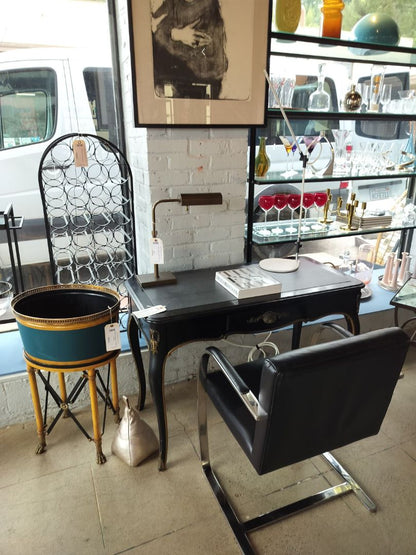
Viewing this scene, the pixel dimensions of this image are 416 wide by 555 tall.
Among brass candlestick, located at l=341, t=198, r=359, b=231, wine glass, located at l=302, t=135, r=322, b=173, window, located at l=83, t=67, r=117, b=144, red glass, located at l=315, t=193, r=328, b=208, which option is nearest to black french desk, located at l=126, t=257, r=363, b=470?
red glass, located at l=315, t=193, r=328, b=208

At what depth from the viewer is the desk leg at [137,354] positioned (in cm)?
195

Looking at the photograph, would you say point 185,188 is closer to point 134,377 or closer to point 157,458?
point 134,377

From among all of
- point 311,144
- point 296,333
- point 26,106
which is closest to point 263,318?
point 296,333

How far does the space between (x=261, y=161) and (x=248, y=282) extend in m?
0.80

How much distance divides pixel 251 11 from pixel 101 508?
2267 millimetres

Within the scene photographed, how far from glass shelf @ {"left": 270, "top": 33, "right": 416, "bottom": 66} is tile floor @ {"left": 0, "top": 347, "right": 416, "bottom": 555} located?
6.68 ft

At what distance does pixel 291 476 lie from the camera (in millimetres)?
1753

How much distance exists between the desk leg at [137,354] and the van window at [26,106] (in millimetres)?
1057

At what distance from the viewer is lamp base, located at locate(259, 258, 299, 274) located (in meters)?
2.01

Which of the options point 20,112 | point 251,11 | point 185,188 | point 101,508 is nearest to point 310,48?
point 251,11

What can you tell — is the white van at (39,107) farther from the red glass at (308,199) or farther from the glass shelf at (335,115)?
the red glass at (308,199)

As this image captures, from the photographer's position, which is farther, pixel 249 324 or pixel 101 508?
pixel 249 324

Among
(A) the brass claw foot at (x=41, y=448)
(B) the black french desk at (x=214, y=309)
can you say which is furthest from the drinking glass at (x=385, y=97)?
(A) the brass claw foot at (x=41, y=448)

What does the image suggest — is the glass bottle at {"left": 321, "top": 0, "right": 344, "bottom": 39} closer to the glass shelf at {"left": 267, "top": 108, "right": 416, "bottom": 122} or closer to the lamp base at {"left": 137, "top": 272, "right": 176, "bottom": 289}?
the glass shelf at {"left": 267, "top": 108, "right": 416, "bottom": 122}
